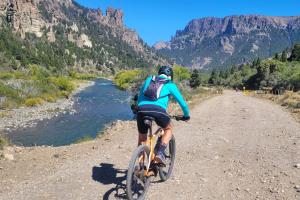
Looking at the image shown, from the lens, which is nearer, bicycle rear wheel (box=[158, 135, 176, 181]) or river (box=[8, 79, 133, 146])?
bicycle rear wheel (box=[158, 135, 176, 181])

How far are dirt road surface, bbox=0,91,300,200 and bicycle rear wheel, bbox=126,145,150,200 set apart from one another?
1.01 ft

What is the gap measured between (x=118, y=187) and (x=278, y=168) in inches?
155

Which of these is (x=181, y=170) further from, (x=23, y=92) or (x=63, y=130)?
(x=23, y=92)

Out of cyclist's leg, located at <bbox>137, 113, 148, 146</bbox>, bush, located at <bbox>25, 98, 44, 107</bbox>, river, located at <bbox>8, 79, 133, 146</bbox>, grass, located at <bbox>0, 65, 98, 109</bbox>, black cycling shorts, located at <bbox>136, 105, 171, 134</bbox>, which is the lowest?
river, located at <bbox>8, 79, 133, 146</bbox>

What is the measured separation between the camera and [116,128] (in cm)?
1617

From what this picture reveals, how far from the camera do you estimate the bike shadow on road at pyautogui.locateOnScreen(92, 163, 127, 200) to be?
7.27 meters

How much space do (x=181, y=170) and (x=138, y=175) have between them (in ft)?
7.91

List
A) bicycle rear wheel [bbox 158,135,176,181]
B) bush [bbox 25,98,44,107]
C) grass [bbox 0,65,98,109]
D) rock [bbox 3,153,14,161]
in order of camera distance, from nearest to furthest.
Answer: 1. bicycle rear wheel [bbox 158,135,176,181]
2. rock [bbox 3,153,14,161]
3. grass [bbox 0,65,98,109]
4. bush [bbox 25,98,44,107]

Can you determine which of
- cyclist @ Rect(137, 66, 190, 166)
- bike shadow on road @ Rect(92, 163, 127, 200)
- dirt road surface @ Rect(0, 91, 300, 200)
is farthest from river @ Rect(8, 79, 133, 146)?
cyclist @ Rect(137, 66, 190, 166)

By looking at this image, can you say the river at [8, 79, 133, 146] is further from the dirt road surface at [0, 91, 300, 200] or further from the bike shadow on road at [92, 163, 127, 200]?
the bike shadow on road at [92, 163, 127, 200]

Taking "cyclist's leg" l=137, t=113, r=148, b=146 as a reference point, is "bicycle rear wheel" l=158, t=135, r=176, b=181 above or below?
below

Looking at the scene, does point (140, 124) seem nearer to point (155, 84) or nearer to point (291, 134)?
point (155, 84)

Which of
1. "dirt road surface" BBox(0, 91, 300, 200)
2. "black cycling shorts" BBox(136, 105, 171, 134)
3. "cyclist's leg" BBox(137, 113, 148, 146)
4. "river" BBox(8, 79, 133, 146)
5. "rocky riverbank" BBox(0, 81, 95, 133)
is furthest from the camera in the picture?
"rocky riverbank" BBox(0, 81, 95, 133)

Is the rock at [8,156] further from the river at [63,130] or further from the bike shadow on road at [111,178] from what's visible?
the river at [63,130]
